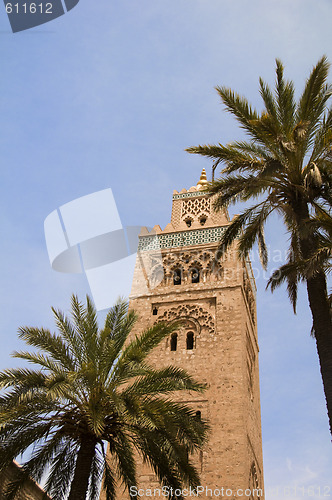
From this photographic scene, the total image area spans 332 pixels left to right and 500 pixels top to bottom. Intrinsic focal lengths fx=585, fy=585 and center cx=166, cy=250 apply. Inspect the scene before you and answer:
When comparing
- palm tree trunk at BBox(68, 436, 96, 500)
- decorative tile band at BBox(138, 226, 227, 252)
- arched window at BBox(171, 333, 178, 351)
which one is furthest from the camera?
decorative tile band at BBox(138, 226, 227, 252)

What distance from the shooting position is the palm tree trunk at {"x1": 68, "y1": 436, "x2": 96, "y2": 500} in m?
10.5

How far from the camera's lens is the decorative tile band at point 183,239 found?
70.6 feet

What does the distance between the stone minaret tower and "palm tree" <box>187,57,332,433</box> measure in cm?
498

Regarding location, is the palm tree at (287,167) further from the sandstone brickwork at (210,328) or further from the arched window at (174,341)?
the arched window at (174,341)

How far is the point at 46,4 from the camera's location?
35.5 feet

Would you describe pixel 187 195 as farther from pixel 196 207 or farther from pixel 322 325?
pixel 322 325

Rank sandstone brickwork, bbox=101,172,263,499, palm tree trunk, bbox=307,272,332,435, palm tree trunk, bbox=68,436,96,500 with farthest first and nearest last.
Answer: sandstone brickwork, bbox=101,172,263,499 < palm tree trunk, bbox=68,436,96,500 < palm tree trunk, bbox=307,272,332,435

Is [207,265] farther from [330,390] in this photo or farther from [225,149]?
[330,390]

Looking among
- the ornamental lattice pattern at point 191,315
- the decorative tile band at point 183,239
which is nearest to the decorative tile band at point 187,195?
the decorative tile band at point 183,239

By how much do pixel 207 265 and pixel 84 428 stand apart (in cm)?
1062

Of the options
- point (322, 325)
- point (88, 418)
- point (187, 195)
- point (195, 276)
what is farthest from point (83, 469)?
point (187, 195)

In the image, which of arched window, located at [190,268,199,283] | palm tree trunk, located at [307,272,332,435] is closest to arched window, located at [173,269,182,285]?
arched window, located at [190,268,199,283]

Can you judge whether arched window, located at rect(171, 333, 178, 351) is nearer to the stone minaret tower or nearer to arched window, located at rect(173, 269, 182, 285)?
the stone minaret tower

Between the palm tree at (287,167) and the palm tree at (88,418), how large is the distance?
315 centimetres
